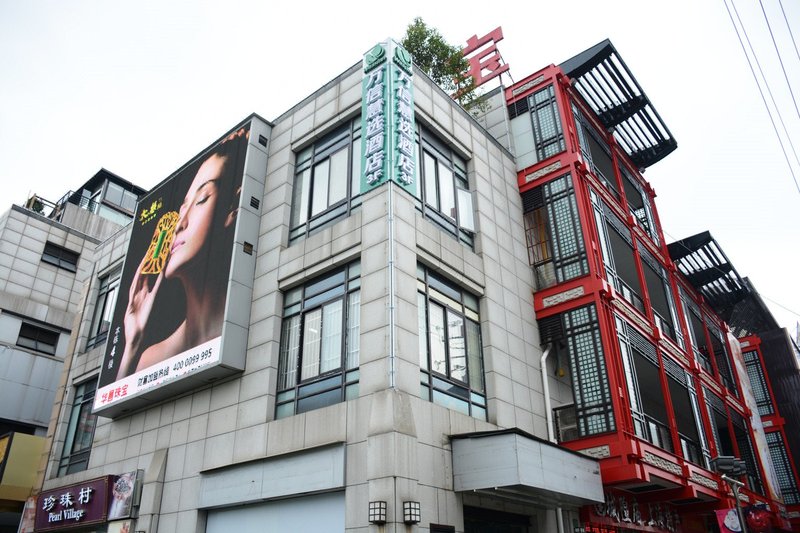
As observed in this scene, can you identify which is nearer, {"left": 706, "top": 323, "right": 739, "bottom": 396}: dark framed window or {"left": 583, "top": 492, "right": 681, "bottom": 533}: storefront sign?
{"left": 583, "top": 492, "right": 681, "bottom": 533}: storefront sign

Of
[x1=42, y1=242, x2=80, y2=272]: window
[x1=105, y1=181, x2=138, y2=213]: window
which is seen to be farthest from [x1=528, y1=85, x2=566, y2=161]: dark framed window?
[x1=105, y1=181, x2=138, y2=213]: window

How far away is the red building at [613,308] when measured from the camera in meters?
17.3

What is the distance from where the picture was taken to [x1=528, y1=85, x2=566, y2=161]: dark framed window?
70.9 ft

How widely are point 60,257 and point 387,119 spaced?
2548 cm

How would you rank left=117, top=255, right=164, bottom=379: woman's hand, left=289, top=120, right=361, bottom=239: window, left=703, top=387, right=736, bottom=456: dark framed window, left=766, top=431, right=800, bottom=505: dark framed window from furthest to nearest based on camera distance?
1. left=766, top=431, right=800, bottom=505: dark framed window
2. left=703, top=387, right=736, bottom=456: dark framed window
3. left=117, top=255, right=164, bottom=379: woman's hand
4. left=289, top=120, right=361, bottom=239: window

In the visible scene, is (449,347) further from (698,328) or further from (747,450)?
(747,450)

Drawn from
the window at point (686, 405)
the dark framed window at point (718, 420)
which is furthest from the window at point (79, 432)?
the dark framed window at point (718, 420)

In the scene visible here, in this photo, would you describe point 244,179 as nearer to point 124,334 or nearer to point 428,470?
point 124,334

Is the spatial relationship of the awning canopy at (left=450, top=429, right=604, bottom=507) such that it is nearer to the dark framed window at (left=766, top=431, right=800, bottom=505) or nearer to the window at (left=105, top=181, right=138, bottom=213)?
the dark framed window at (left=766, top=431, right=800, bottom=505)

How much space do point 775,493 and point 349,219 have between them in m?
28.5

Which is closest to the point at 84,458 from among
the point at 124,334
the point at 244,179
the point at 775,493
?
the point at 124,334

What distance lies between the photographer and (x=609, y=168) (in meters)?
25.6

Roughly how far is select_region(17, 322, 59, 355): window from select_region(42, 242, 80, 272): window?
3.97 meters

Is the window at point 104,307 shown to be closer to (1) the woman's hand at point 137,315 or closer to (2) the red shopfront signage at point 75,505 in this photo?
(1) the woman's hand at point 137,315
